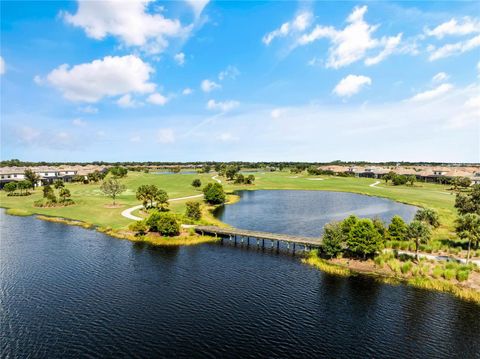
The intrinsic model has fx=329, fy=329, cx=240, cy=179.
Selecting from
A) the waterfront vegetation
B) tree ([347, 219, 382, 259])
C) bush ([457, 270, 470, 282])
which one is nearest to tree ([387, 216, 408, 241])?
the waterfront vegetation

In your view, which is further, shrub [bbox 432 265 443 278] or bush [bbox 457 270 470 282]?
shrub [bbox 432 265 443 278]

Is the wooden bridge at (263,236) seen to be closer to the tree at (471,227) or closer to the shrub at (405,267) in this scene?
the shrub at (405,267)

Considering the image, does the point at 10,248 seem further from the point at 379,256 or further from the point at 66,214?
the point at 379,256

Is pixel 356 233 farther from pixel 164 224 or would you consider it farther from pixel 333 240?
pixel 164 224

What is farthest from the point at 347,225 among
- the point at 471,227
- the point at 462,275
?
the point at 471,227

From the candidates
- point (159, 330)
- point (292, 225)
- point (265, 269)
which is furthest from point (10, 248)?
point (292, 225)

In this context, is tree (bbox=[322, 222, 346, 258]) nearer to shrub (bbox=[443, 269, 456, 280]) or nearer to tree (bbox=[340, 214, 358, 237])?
tree (bbox=[340, 214, 358, 237])

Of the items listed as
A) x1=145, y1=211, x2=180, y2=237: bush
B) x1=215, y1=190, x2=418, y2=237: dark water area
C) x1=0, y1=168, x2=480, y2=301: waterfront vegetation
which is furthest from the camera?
x1=215, y1=190, x2=418, y2=237: dark water area
